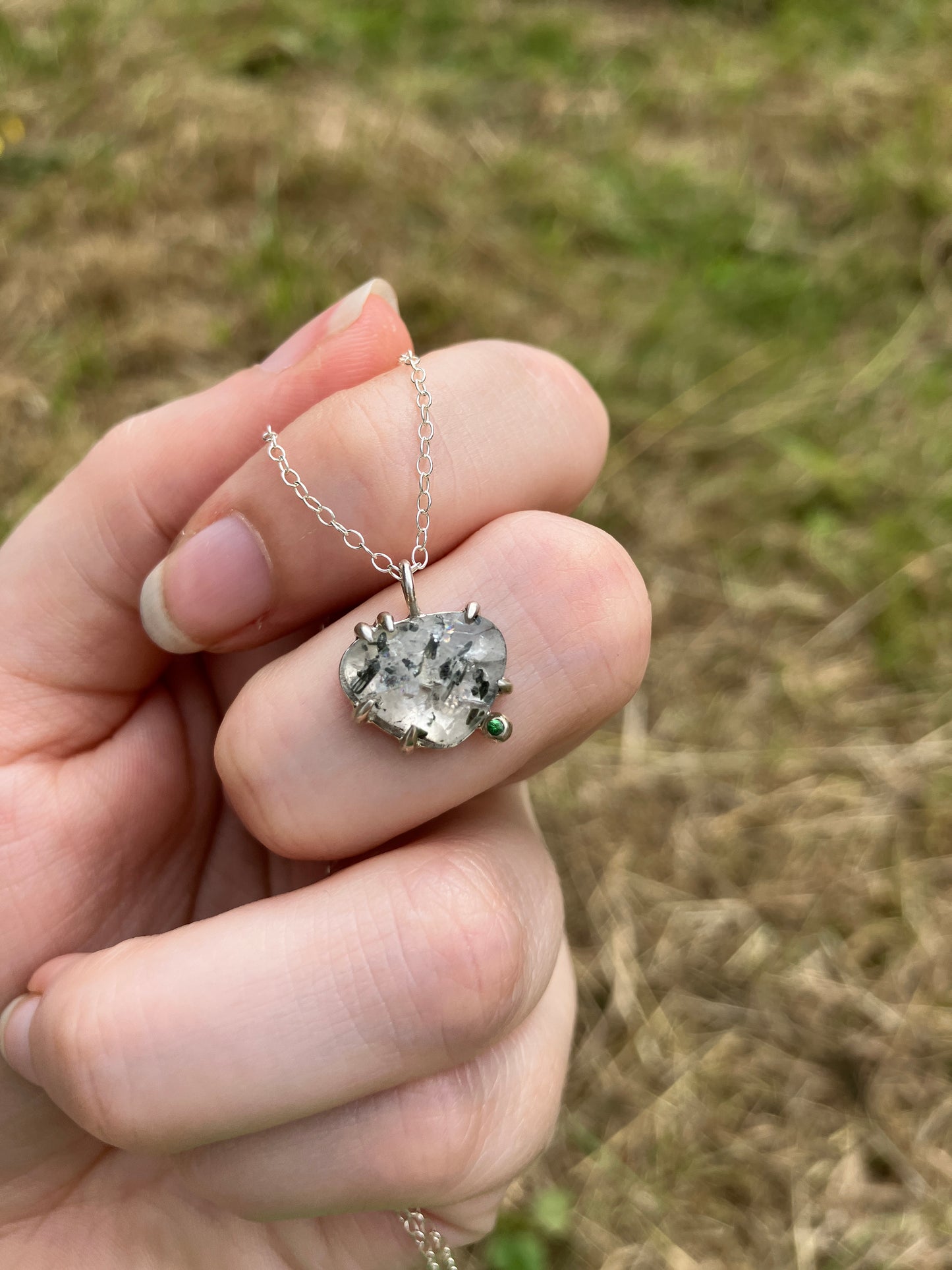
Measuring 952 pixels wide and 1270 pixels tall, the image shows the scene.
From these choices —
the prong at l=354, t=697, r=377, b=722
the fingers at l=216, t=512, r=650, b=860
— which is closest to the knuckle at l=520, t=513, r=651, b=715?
the fingers at l=216, t=512, r=650, b=860

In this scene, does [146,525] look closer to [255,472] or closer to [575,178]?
[255,472]

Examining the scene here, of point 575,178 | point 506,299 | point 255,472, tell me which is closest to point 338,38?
point 575,178

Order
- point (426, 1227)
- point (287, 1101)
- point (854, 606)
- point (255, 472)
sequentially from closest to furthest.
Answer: point (287, 1101), point (255, 472), point (426, 1227), point (854, 606)

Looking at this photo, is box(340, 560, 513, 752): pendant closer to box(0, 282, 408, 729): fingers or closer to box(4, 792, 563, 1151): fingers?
box(4, 792, 563, 1151): fingers

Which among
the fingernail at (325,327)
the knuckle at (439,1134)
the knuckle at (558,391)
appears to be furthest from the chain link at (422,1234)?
the fingernail at (325,327)

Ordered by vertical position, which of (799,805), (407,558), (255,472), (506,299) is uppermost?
(255,472)

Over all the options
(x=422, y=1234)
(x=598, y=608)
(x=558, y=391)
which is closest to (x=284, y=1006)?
(x=422, y=1234)

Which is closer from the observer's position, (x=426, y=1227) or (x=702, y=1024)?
(x=426, y=1227)
